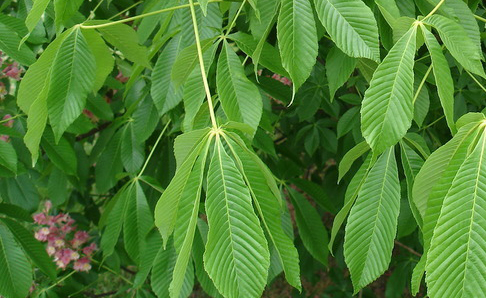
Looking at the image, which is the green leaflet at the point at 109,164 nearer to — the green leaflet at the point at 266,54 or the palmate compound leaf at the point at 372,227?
the green leaflet at the point at 266,54

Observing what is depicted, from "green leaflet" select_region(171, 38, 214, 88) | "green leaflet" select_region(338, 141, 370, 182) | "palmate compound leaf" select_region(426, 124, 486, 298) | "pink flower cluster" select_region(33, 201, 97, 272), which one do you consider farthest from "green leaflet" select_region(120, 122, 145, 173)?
"palmate compound leaf" select_region(426, 124, 486, 298)

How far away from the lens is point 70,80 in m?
1.03

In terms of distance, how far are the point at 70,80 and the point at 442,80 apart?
613mm

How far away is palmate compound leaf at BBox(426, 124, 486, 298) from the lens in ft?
2.00

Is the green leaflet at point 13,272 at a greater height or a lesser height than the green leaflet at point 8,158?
lesser

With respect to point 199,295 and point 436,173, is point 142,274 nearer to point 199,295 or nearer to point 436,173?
point 436,173

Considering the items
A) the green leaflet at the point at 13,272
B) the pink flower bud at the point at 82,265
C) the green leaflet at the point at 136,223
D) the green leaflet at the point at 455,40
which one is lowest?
the pink flower bud at the point at 82,265

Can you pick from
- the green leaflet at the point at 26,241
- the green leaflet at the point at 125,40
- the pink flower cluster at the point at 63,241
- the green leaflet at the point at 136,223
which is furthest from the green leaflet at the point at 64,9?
the pink flower cluster at the point at 63,241

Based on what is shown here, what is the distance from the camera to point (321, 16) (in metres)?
0.89

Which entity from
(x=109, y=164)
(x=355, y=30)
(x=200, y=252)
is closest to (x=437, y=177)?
(x=355, y=30)

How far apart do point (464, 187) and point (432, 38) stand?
0.27 m

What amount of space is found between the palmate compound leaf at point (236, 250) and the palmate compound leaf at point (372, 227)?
0.71 feet

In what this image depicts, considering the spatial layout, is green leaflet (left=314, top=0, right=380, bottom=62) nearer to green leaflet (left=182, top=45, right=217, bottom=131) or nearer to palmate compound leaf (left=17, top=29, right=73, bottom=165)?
green leaflet (left=182, top=45, right=217, bottom=131)

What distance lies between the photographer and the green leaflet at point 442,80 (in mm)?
801
